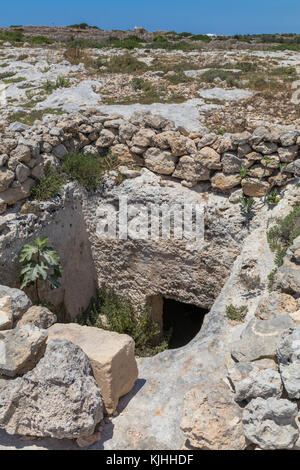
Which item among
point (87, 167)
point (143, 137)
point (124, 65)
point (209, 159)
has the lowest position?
point (87, 167)

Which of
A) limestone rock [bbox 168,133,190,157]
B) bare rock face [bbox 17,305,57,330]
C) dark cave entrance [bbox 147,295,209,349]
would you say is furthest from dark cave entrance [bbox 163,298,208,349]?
bare rock face [bbox 17,305,57,330]

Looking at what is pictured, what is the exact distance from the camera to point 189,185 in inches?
372

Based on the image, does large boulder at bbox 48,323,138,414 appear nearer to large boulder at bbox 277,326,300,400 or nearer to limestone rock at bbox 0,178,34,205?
large boulder at bbox 277,326,300,400

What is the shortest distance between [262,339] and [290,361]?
2.27 feet

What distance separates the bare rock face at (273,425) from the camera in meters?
A: 3.53

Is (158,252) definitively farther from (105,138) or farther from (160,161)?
(105,138)

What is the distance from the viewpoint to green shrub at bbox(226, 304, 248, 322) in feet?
20.4

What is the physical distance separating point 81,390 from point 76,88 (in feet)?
37.6

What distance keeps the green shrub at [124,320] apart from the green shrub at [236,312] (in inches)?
128

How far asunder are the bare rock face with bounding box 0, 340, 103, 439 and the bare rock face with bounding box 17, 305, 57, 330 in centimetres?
122

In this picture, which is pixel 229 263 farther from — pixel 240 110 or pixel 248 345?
pixel 240 110

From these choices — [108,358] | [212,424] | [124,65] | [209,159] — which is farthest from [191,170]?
[124,65]

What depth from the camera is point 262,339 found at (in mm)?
4801

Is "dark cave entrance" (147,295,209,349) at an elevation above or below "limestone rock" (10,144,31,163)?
below
